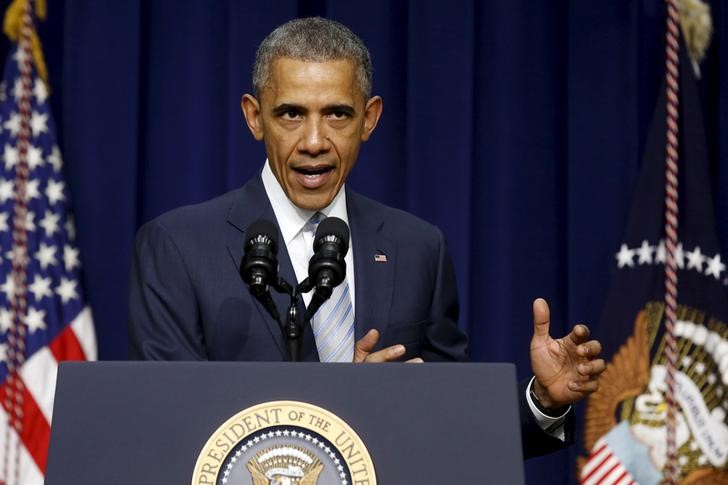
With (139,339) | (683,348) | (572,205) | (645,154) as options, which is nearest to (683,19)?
(645,154)

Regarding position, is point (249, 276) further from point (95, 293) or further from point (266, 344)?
point (95, 293)

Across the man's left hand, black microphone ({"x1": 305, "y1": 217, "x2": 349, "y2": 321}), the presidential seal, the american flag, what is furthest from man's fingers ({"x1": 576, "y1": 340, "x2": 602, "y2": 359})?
the american flag

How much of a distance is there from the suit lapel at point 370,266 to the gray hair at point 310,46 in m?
0.26

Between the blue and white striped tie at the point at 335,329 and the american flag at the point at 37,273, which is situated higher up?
the american flag at the point at 37,273

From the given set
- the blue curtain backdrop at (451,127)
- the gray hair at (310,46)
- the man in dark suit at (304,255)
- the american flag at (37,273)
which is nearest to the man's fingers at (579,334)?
the man in dark suit at (304,255)

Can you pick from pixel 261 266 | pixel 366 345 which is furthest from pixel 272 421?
pixel 366 345

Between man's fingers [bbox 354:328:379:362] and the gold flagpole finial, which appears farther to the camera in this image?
the gold flagpole finial

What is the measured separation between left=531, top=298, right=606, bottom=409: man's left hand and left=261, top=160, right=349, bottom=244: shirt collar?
1.84 ft

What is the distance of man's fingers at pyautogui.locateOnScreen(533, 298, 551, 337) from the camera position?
6.05ft

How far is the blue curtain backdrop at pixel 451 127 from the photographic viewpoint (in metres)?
3.67

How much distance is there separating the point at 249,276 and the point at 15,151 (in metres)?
2.10

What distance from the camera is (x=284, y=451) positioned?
1.38 meters

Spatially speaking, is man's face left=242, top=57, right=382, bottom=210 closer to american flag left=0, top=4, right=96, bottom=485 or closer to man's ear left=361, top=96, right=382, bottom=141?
man's ear left=361, top=96, right=382, bottom=141

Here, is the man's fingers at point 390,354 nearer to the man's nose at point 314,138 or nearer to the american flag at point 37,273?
the man's nose at point 314,138
